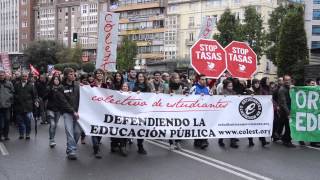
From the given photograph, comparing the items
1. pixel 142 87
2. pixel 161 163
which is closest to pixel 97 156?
pixel 161 163

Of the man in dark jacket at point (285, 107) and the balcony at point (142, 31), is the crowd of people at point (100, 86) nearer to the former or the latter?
the man in dark jacket at point (285, 107)

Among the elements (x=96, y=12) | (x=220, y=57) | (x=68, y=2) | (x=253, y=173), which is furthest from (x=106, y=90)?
(x=68, y=2)

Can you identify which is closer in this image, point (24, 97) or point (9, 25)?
point (24, 97)

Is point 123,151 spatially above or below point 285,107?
below

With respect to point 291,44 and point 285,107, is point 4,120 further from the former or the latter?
point 291,44

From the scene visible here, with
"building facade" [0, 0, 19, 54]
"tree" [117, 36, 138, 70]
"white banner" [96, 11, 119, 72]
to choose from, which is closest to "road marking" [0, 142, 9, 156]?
"white banner" [96, 11, 119, 72]

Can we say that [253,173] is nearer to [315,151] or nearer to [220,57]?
[315,151]

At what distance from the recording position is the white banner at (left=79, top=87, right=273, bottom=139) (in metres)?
10.7

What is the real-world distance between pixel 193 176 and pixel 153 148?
11.2 feet

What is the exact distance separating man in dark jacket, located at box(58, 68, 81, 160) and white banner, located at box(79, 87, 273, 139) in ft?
0.47

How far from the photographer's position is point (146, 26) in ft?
339

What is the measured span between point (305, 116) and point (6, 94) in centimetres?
757

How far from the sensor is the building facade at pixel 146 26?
Result: 100188 millimetres

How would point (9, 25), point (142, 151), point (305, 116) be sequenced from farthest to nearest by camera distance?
1. point (9, 25)
2. point (305, 116)
3. point (142, 151)
